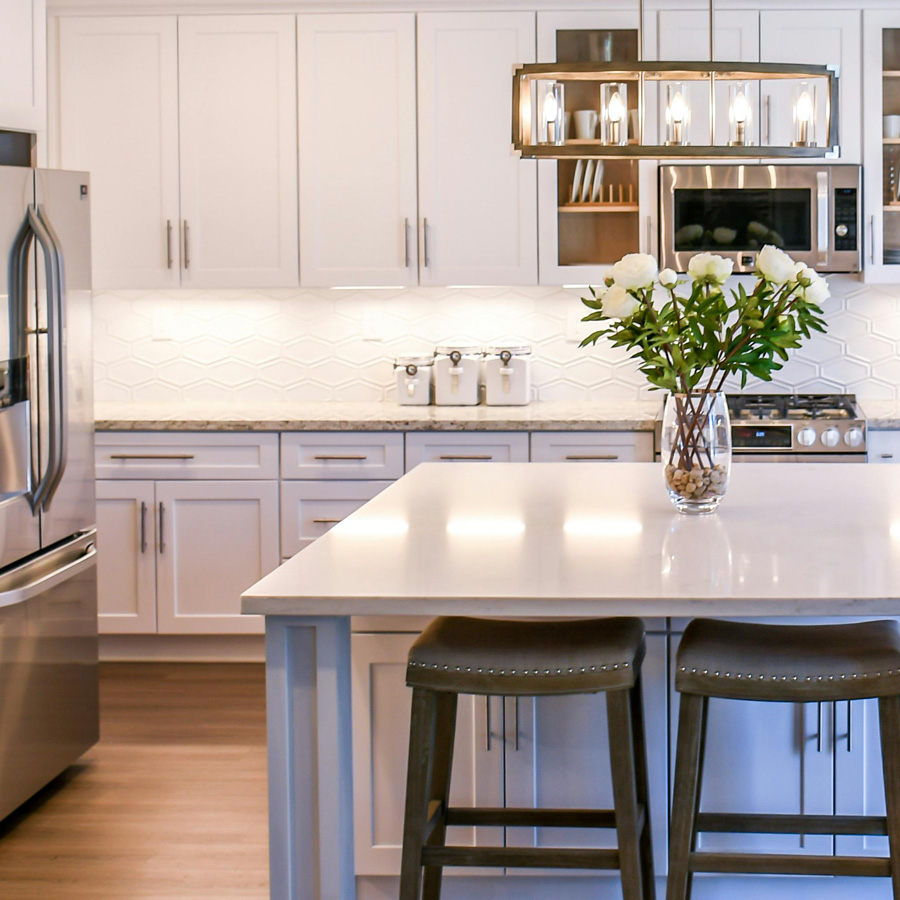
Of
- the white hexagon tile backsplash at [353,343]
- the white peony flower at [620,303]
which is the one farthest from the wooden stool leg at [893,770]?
the white hexagon tile backsplash at [353,343]

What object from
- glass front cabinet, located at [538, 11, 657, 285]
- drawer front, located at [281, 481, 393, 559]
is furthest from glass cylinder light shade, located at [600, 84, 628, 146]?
drawer front, located at [281, 481, 393, 559]

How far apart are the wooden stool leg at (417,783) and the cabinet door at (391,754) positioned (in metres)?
0.32

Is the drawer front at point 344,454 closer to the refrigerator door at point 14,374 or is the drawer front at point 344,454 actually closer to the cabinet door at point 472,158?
the cabinet door at point 472,158

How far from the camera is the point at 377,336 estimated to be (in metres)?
5.02

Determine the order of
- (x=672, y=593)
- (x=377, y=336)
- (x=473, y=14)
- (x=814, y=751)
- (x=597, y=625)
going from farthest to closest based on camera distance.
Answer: (x=377, y=336)
(x=473, y=14)
(x=814, y=751)
(x=597, y=625)
(x=672, y=593)

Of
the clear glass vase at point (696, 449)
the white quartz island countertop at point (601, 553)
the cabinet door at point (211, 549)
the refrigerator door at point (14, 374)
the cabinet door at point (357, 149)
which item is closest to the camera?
the white quartz island countertop at point (601, 553)

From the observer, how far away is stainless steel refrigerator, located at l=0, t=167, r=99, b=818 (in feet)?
9.70

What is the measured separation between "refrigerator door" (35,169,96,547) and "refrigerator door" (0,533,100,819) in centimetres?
12

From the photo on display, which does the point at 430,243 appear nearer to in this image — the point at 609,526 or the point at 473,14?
the point at 473,14

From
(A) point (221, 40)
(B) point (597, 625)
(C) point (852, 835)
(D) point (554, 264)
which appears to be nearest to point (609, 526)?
(B) point (597, 625)

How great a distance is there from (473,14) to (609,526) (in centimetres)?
286

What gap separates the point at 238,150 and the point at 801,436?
94.3 inches

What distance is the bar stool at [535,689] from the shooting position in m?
1.88

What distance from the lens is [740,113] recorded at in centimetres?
262
